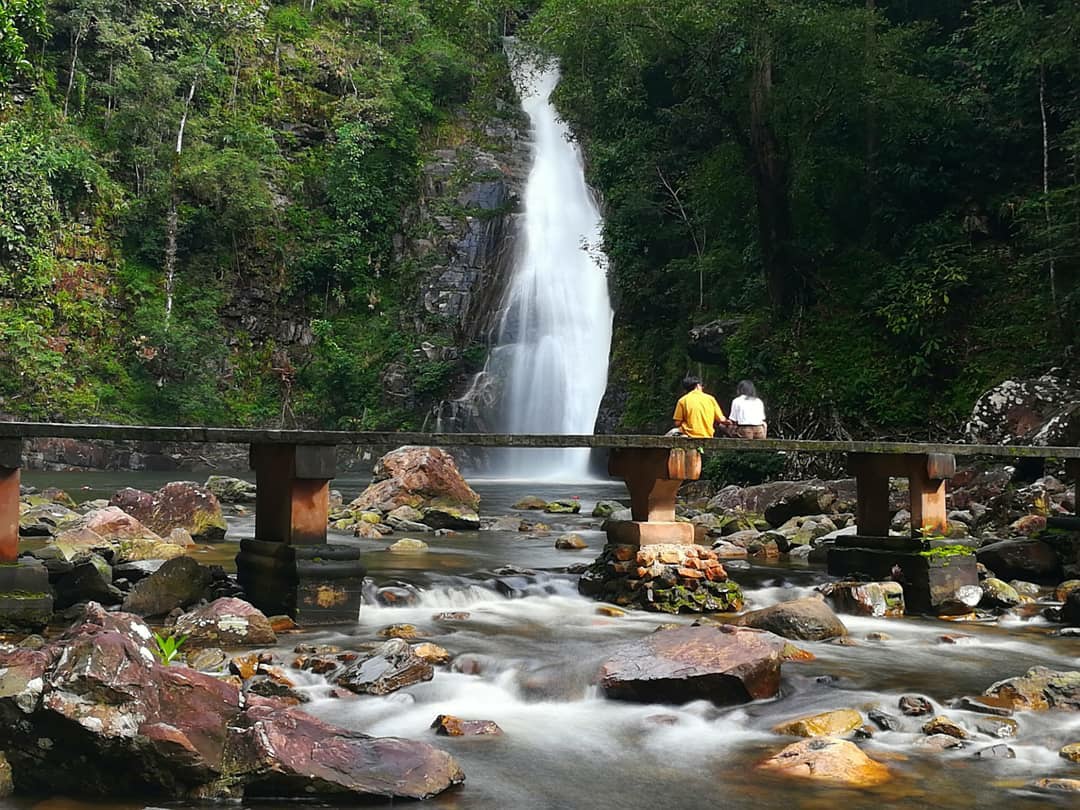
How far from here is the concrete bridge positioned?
29.7 ft

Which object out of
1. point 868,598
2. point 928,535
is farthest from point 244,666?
point 928,535

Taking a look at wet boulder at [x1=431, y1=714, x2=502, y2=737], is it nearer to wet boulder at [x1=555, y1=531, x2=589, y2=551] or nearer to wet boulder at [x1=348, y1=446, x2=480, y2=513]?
wet boulder at [x1=555, y1=531, x2=589, y2=551]

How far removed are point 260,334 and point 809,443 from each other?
30.1m

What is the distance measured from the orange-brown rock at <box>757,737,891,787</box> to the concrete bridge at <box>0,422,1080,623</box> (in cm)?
451

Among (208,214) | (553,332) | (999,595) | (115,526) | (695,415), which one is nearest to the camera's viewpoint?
(999,595)

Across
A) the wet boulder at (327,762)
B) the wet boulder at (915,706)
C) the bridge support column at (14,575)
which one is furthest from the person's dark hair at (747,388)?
the wet boulder at (327,762)

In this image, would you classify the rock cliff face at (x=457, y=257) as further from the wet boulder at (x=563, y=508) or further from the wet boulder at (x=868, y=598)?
the wet boulder at (x=868, y=598)

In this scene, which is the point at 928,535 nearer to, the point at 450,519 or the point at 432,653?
the point at 432,653

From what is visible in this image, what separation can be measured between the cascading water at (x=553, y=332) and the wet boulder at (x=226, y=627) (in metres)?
22.1

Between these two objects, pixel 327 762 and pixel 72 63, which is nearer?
pixel 327 762

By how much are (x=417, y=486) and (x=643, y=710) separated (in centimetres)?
1257

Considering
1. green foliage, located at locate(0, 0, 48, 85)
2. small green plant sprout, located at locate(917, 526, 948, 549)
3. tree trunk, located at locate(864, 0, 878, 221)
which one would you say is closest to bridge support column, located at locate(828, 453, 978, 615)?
small green plant sprout, located at locate(917, 526, 948, 549)

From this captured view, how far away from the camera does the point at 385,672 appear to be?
7.23 metres

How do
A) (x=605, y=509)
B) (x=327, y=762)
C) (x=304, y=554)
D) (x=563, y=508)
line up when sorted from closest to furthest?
(x=327, y=762)
(x=304, y=554)
(x=605, y=509)
(x=563, y=508)
